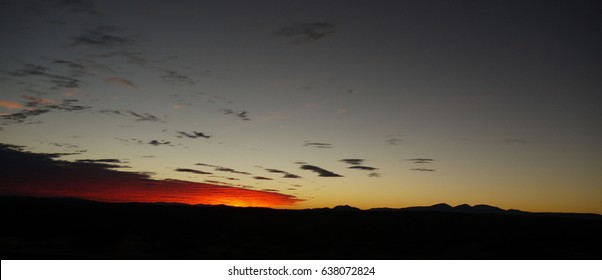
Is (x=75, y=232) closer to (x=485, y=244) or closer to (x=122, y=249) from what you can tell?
(x=122, y=249)

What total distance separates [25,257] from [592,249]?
24873 millimetres

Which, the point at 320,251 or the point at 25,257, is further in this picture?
the point at 320,251

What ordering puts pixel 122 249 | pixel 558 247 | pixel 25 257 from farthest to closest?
pixel 558 247, pixel 122 249, pixel 25 257

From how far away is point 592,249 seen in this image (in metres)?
22.8

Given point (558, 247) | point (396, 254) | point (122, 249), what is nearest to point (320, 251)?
point (396, 254)

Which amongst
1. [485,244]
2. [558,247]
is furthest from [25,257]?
[558,247]

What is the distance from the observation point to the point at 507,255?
66.0 feet

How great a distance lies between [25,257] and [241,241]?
9648mm

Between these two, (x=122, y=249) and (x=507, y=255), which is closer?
(x=122, y=249)
